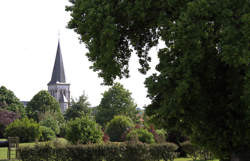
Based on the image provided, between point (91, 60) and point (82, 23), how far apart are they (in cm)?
137

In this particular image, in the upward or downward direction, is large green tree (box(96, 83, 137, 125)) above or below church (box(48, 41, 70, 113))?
below

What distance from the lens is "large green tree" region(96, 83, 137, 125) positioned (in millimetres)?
56094

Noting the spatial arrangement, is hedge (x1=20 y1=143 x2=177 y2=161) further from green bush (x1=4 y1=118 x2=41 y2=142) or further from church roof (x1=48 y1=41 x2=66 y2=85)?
church roof (x1=48 y1=41 x2=66 y2=85)

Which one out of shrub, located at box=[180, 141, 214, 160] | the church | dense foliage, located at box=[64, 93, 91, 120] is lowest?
shrub, located at box=[180, 141, 214, 160]

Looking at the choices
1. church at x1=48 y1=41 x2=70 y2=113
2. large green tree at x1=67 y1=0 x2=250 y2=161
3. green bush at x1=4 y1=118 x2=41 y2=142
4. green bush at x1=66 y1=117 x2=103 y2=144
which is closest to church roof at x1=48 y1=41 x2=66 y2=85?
church at x1=48 y1=41 x2=70 y2=113

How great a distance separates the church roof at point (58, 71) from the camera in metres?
106

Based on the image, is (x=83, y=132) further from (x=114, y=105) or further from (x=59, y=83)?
(x=59, y=83)

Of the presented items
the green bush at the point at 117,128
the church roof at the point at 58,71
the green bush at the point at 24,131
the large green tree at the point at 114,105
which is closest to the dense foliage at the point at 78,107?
the large green tree at the point at 114,105

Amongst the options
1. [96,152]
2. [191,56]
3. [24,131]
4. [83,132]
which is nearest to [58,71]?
[24,131]

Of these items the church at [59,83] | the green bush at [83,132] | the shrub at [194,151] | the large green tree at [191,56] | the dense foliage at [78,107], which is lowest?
the shrub at [194,151]

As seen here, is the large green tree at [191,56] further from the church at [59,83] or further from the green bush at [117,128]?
the church at [59,83]

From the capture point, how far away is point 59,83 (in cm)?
11619

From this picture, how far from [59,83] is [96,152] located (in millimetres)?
103293

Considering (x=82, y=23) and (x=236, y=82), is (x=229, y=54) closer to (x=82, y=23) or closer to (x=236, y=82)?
(x=236, y=82)
